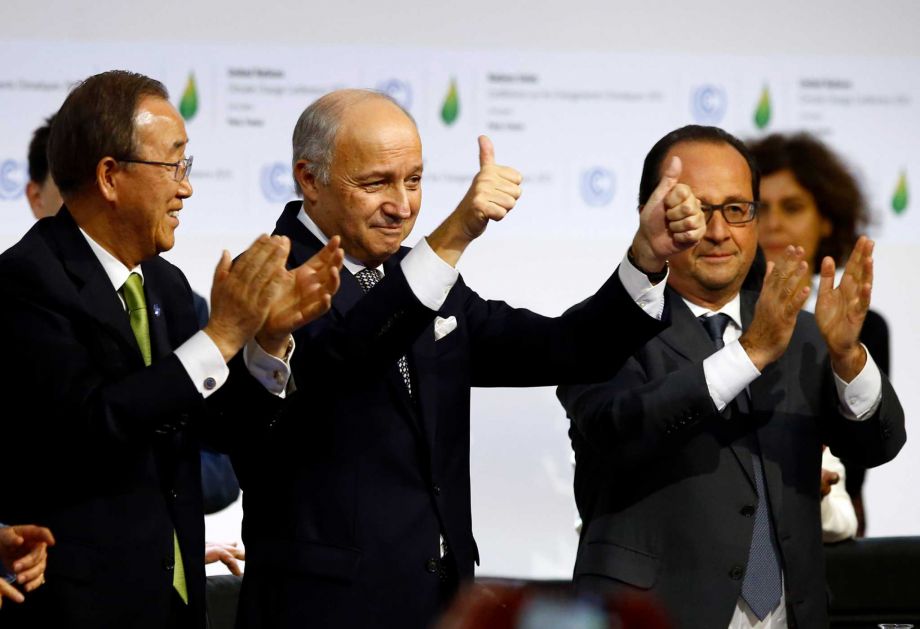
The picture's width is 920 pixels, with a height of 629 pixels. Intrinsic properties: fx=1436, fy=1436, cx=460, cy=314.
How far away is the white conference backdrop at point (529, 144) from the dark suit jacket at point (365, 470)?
2.08m

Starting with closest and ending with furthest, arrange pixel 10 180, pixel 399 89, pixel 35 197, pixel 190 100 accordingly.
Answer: pixel 35 197, pixel 10 180, pixel 190 100, pixel 399 89

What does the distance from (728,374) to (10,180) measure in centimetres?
261

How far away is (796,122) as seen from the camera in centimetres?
488

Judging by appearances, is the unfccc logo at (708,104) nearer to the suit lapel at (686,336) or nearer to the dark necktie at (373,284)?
the suit lapel at (686,336)

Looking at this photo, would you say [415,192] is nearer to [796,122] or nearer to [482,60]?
[482,60]

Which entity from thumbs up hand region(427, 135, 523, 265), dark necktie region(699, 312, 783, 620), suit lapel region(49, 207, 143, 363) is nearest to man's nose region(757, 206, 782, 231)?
dark necktie region(699, 312, 783, 620)

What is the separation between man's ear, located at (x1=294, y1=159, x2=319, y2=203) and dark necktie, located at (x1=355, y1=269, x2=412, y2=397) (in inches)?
6.2

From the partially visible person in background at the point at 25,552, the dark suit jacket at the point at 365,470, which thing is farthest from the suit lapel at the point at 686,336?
the partially visible person in background at the point at 25,552

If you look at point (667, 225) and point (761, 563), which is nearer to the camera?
point (667, 225)

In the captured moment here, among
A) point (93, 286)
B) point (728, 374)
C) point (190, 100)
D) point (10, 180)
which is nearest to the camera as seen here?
point (93, 286)

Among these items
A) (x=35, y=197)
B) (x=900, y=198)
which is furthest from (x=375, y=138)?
(x=900, y=198)

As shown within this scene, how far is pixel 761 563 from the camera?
2.70 meters

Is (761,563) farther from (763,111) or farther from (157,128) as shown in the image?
(763,111)

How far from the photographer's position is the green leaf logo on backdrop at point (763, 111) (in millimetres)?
4852
